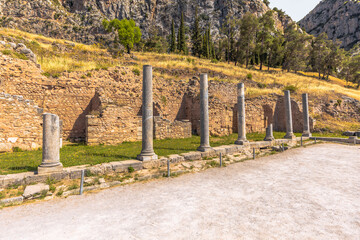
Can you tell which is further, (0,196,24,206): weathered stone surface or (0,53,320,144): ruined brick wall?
(0,53,320,144): ruined brick wall

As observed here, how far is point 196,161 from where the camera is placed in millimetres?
9172

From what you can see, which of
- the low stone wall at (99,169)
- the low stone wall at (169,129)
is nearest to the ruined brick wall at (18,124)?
the low stone wall at (99,169)

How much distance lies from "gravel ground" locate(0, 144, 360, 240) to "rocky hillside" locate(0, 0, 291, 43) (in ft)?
205

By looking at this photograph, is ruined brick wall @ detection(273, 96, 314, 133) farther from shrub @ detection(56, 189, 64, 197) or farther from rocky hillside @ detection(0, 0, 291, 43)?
rocky hillside @ detection(0, 0, 291, 43)

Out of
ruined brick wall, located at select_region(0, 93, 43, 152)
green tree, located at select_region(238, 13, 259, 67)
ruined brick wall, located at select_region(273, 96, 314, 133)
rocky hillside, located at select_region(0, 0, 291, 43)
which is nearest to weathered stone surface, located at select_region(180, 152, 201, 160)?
ruined brick wall, located at select_region(0, 93, 43, 152)

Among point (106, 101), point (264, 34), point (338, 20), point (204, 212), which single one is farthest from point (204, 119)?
point (338, 20)

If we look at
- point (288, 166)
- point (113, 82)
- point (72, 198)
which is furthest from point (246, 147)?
point (113, 82)

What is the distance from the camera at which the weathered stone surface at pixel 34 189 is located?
5.10m

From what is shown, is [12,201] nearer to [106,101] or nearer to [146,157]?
[146,157]

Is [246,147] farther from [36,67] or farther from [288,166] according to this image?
[36,67]

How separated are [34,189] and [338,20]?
141 metres

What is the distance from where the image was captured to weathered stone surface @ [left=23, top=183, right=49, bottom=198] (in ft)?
16.7

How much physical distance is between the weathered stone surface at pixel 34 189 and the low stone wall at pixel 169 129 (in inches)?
406

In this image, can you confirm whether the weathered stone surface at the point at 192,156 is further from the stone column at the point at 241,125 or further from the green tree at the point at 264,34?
the green tree at the point at 264,34
